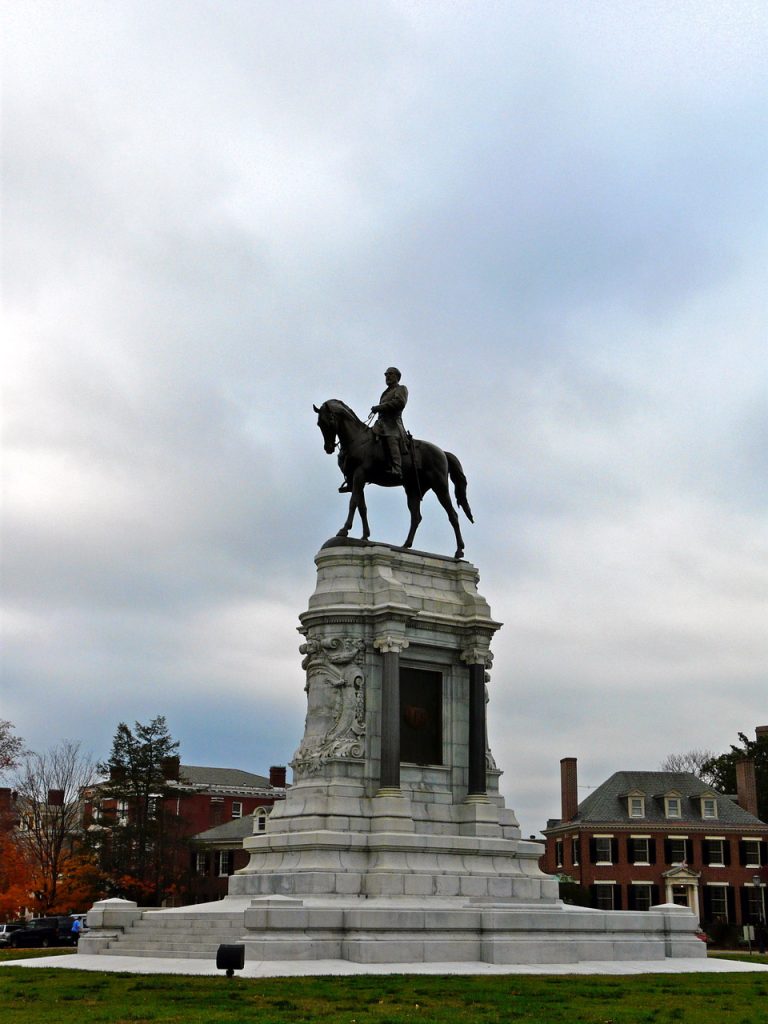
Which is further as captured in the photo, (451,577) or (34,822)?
(34,822)

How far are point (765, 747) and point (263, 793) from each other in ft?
133

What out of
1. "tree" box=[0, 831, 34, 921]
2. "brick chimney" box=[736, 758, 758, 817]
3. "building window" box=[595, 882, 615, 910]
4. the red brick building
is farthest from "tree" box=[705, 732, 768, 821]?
"tree" box=[0, 831, 34, 921]

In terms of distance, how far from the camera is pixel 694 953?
2961 centimetres

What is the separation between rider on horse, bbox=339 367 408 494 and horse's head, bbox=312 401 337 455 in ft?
1.88

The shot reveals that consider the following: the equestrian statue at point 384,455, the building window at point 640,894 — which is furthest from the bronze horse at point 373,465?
the building window at point 640,894

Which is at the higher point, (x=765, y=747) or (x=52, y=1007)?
(x=765, y=747)

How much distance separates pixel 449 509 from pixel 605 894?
46.5 m

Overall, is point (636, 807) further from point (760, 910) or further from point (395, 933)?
point (395, 933)

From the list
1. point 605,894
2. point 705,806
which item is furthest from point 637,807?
point 605,894

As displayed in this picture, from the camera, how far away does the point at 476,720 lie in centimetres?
3195

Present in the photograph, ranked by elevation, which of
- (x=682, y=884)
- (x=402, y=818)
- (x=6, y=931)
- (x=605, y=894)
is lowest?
(x=6, y=931)

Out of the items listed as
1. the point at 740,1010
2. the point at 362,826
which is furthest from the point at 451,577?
the point at 740,1010

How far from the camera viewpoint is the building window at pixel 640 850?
246ft

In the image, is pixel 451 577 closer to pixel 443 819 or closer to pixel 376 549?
pixel 376 549
